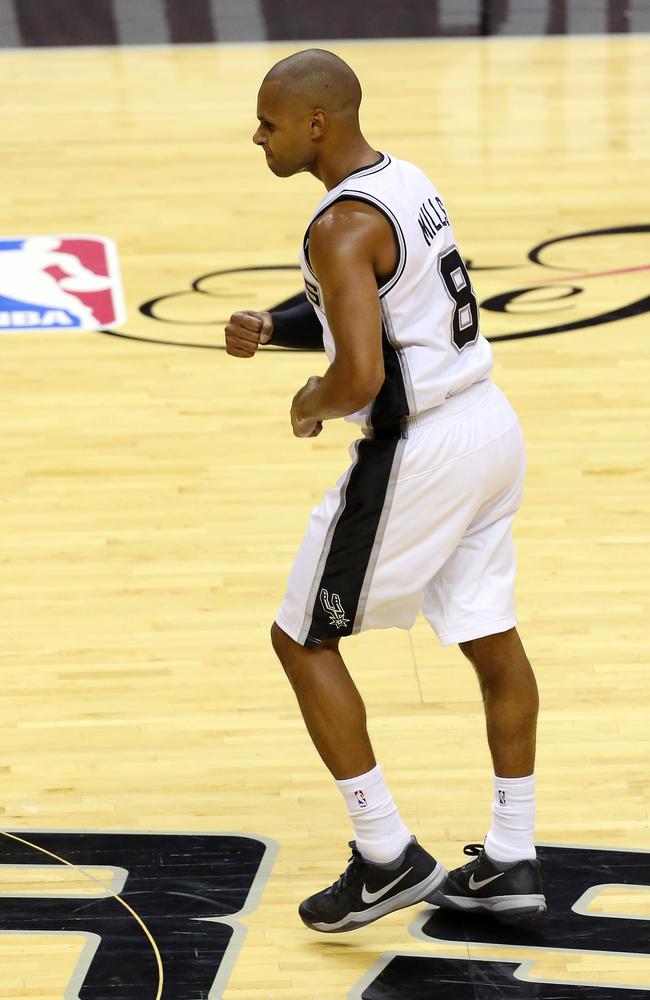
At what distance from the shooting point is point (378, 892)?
2.57 metres

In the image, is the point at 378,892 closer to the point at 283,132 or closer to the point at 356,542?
the point at 356,542

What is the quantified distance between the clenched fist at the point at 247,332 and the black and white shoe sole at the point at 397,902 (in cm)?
92

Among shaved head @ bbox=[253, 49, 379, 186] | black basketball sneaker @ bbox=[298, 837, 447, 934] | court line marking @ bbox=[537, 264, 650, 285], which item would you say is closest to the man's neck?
shaved head @ bbox=[253, 49, 379, 186]

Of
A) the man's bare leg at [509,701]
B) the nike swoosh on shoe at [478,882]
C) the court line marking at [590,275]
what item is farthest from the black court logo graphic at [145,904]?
the court line marking at [590,275]

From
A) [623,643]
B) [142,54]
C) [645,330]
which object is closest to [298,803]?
[623,643]

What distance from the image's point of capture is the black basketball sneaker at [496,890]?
2.62 metres

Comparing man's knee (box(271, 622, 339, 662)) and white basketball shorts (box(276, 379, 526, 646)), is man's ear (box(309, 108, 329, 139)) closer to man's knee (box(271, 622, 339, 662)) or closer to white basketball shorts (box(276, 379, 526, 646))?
white basketball shorts (box(276, 379, 526, 646))

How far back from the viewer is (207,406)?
5.02 m

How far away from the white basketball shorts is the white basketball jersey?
5 cm

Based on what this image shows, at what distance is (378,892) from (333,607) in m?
0.49

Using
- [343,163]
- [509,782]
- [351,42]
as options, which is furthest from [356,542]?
[351,42]

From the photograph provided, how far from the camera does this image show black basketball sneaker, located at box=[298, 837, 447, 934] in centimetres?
257

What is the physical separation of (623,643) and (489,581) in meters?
1.11

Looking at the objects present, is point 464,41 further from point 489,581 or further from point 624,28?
point 489,581
